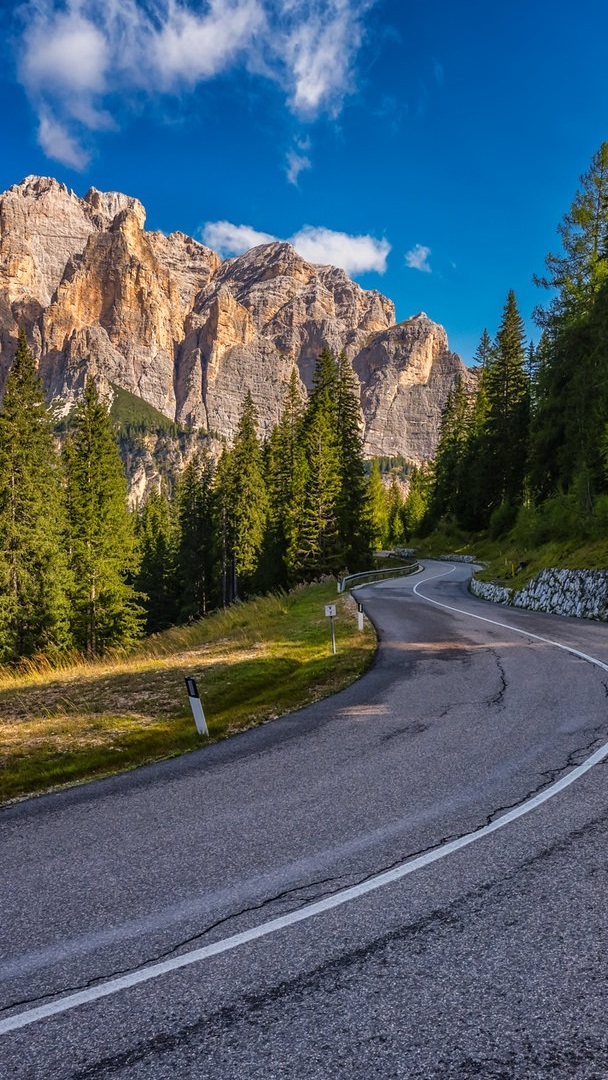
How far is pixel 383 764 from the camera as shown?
669 cm

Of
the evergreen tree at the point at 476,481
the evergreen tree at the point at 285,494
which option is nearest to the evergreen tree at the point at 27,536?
the evergreen tree at the point at 285,494

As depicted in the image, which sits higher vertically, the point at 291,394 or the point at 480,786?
the point at 291,394

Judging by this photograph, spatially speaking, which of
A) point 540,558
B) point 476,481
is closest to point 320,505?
point 540,558

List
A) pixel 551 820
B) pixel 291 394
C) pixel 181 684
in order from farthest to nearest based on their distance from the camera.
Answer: pixel 291 394
pixel 181 684
pixel 551 820

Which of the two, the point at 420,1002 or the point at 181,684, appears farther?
the point at 181,684

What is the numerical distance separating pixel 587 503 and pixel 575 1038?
78.7 feet

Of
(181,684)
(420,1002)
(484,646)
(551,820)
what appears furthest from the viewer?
(484,646)

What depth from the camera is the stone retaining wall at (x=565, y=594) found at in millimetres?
18516

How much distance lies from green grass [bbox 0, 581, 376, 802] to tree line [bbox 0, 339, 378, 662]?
10.1 metres

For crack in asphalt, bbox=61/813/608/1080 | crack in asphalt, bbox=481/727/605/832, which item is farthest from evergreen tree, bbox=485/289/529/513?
crack in asphalt, bbox=61/813/608/1080

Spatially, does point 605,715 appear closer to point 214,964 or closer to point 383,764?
point 383,764

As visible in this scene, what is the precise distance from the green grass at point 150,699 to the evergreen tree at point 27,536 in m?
9.14

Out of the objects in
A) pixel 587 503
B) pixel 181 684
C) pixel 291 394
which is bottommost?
pixel 181 684

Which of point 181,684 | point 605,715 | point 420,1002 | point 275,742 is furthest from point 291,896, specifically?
point 181,684
